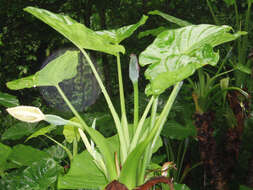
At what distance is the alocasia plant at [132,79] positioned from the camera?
305mm

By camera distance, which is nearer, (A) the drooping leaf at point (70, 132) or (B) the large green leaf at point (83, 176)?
(B) the large green leaf at point (83, 176)

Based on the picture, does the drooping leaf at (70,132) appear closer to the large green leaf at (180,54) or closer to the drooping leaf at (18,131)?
the large green leaf at (180,54)

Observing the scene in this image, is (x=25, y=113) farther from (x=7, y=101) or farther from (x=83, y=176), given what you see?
(x=7, y=101)

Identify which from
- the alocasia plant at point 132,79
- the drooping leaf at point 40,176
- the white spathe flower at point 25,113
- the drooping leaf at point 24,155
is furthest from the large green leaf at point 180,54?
the drooping leaf at point 24,155

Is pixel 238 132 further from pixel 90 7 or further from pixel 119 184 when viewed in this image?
pixel 90 7

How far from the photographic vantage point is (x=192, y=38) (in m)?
0.36

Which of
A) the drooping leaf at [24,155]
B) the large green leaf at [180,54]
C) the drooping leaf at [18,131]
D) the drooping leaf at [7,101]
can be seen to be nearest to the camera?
the large green leaf at [180,54]

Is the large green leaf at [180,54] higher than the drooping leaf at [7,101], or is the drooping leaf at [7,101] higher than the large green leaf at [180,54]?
the large green leaf at [180,54]

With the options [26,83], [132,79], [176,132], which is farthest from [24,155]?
[176,132]

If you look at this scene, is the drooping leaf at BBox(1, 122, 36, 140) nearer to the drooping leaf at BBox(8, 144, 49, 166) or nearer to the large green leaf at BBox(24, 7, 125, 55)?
the drooping leaf at BBox(8, 144, 49, 166)

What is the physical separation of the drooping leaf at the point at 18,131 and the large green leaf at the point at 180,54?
676mm

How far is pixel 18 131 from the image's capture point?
3.18ft

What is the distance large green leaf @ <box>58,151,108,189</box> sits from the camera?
0.36 meters

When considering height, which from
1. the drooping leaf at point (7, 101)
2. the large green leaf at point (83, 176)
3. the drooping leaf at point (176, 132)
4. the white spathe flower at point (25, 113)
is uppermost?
the white spathe flower at point (25, 113)
